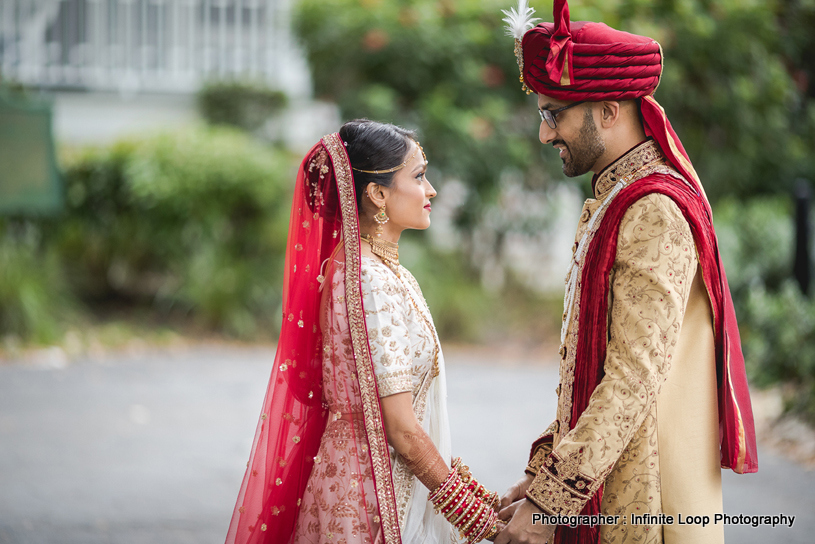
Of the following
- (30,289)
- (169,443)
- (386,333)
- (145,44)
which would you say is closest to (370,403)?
(386,333)

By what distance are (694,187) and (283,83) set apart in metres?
11.4

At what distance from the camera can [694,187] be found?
88.7 inches

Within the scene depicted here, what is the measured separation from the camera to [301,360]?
2.42 metres

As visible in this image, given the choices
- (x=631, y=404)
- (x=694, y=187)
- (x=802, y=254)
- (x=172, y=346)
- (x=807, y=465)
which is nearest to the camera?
(x=631, y=404)

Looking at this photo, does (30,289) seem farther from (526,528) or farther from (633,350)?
(633,350)

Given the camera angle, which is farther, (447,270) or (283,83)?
(283,83)

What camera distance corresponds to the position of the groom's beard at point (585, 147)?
2.30m

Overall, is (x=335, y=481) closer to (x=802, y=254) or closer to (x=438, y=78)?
(x=802, y=254)

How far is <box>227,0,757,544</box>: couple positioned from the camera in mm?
2127

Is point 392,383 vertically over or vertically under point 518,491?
over

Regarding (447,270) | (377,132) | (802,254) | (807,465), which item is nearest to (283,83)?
(447,270)

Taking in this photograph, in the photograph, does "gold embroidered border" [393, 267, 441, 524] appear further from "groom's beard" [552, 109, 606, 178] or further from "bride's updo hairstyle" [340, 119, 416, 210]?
"groom's beard" [552, 109, 606, 178]

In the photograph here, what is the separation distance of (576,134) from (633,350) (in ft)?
2.21

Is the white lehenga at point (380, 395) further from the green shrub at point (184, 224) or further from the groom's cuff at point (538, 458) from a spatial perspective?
the green shrub at point (184, 224)
